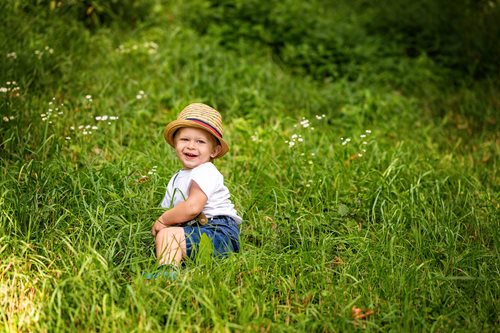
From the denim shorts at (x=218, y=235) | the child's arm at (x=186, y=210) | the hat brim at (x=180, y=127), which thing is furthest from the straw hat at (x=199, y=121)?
the denim shorts at (x=218, y=235)

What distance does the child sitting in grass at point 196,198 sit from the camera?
3.59 metres

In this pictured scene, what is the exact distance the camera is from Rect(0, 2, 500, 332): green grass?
125 inches

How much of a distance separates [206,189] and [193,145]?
0.29m

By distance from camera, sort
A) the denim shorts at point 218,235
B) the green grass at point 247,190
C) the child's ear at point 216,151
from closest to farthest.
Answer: the green grass at point 247,190 < the denim shorts at point 218,235 < the child's ear at point 216,151

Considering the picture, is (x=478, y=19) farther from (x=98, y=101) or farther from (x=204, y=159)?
(x=204, y=159)

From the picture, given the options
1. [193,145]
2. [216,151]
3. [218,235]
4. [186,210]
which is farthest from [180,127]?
[218,235]

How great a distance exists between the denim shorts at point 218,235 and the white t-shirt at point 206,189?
2.0 inches

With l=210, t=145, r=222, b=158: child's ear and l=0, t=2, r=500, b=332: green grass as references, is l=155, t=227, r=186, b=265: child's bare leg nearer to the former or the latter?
l=0, t=2, r=500, b=332: green grass

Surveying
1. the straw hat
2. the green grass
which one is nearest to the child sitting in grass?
the straw hat

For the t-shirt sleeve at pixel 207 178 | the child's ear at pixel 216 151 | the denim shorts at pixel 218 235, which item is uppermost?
the child's ear at pixel 216 151

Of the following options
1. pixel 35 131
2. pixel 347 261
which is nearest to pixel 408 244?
pixel 347 261

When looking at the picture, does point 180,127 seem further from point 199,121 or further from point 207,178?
point 207,178

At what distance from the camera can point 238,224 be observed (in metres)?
3.96

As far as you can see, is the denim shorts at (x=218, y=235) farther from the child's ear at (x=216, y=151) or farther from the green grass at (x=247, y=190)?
the child's ear at (x=216, y=151)
